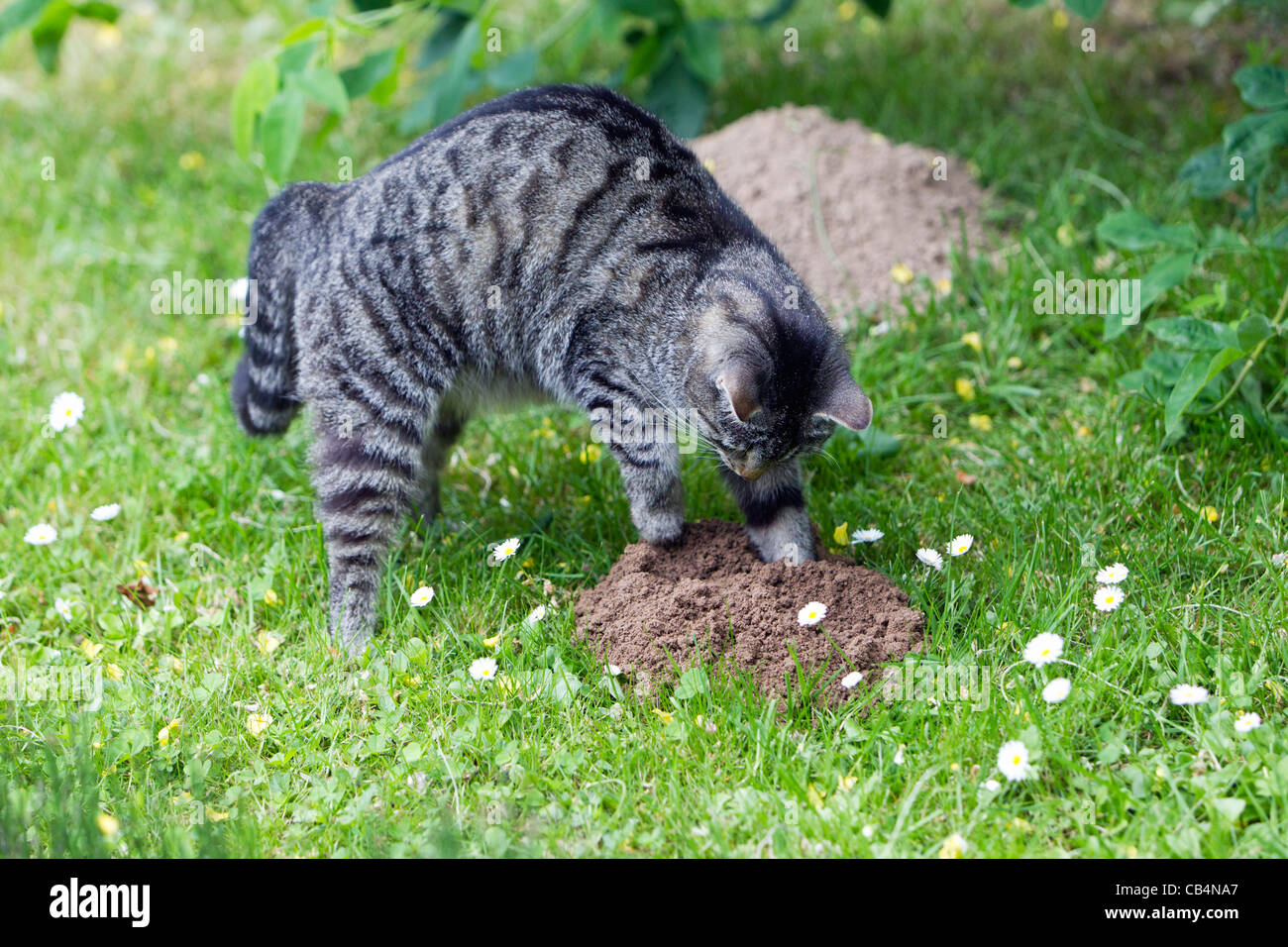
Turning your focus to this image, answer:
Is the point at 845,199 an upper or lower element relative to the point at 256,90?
lower

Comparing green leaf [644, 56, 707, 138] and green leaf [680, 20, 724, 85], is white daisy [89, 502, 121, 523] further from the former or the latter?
green leaf [680, 20, 724, 85]

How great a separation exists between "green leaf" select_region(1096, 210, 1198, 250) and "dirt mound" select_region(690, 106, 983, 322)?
921 mm

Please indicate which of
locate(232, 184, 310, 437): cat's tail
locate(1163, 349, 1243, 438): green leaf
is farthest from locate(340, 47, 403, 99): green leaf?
locate(1163, 349, 1243, 438): green leaf

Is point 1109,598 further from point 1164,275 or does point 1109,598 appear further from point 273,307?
point 273,307

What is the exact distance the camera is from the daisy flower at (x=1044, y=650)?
280 centimetres

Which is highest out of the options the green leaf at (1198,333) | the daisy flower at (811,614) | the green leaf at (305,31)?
the green leaf at (305,31)

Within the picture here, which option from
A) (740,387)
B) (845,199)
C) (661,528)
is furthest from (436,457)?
(845,199)

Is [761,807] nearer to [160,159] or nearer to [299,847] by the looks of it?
[299,847]

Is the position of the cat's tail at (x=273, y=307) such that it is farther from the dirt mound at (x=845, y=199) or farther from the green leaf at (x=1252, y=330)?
the green leaf at (x=1252, y=330)

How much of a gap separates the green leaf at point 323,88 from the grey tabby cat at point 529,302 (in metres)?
0.54

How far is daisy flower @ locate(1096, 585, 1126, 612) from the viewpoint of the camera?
3.01 m

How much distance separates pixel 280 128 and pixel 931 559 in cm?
274

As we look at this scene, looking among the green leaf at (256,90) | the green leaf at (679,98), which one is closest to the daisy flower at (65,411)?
Answer: the green leaf at (256,90)

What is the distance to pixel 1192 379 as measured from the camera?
3396 millimetres
